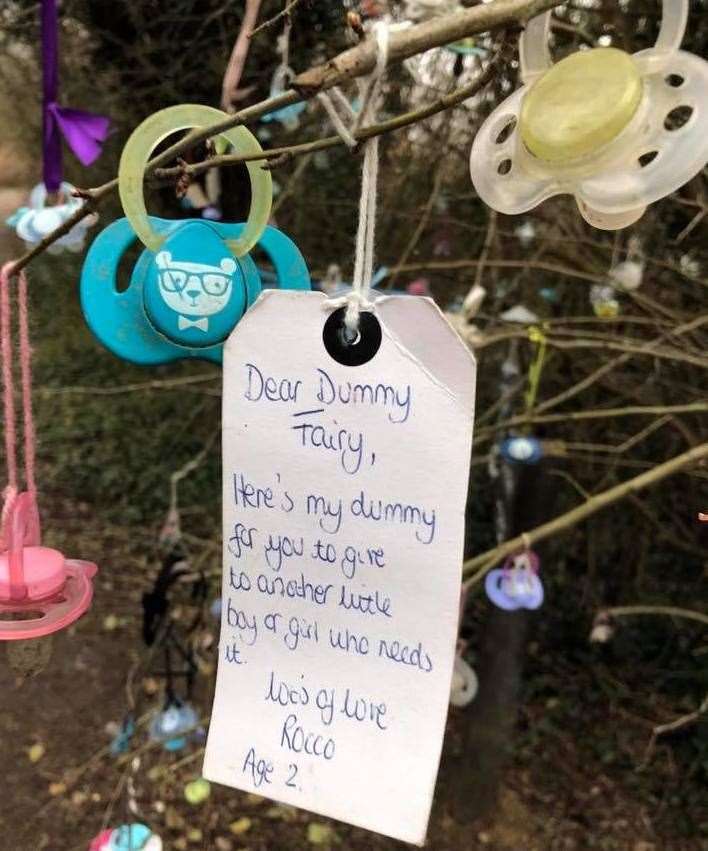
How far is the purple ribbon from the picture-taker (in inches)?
27.4

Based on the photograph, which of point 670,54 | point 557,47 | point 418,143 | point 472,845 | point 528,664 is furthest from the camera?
point 528,664

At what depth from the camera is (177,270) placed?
44cm

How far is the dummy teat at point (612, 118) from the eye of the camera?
1.13ft

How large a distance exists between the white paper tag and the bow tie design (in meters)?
0.04

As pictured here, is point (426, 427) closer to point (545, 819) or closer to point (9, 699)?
point (545, 819)

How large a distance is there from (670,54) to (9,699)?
2.27 m

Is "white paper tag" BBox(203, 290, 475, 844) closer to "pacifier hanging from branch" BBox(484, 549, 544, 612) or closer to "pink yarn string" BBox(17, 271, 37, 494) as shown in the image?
"pink yarn string" BBox(17, 271, 37, 494)

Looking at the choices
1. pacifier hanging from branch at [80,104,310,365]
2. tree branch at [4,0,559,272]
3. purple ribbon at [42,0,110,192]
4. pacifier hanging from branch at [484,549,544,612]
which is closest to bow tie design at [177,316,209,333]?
pacifier hanging from branch at [80,104,310,365]

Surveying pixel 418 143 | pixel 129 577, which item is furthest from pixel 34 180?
pixel 418 143

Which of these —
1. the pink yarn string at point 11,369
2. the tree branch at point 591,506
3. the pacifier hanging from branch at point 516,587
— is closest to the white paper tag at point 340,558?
the pink yarn string at point 11,369

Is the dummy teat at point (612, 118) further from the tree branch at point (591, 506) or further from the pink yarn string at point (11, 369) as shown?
the tree branch at point (591, 506)

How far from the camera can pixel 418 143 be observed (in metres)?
1.67

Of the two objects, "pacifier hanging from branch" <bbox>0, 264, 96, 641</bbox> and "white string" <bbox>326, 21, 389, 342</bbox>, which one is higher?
"white string" <bbox>326, 21, 389, 342</bbox>

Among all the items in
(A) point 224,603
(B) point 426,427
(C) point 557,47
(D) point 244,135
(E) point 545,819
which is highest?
(C) point 557,47
